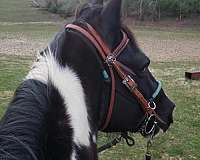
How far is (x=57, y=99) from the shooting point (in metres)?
1.75

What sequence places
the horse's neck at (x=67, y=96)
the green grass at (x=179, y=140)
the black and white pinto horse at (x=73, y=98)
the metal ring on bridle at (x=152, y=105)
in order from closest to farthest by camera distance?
1. the black and white pinto horse at (x=73, y=98)
2. the horse's neck at (x=67, y=96)
3. the metal ring on bridle at (x=152, y=105)
4. the green grass at (x=179, y=140)

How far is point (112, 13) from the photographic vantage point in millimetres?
2031

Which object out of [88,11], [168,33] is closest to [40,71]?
[88,11]

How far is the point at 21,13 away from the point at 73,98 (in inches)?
1811

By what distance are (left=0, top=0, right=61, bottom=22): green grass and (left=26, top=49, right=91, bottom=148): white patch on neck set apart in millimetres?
41054

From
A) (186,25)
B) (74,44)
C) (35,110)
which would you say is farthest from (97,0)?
(186,25)

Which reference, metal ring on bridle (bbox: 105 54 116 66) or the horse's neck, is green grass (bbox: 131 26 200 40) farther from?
the horse's neck

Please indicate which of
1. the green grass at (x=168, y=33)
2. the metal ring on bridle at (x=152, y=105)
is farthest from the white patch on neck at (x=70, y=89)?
the green grass at (x=168, y=33)

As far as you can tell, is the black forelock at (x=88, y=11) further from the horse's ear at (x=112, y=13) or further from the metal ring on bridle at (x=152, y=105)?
the metal ring on bridle at (x=152, y=105)

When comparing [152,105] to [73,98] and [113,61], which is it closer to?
[113,61]

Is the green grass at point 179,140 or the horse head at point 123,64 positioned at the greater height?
the horse head at point 123,64

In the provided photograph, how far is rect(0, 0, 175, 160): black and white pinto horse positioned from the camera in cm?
160

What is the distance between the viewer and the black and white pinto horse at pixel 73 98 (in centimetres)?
160

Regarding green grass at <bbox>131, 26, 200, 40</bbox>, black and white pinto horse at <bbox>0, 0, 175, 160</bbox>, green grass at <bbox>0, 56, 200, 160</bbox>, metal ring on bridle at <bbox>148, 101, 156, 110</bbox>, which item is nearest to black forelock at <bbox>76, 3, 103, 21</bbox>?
black and white pinto horse at <bbox>0, 0, 175, 160</bbox>
